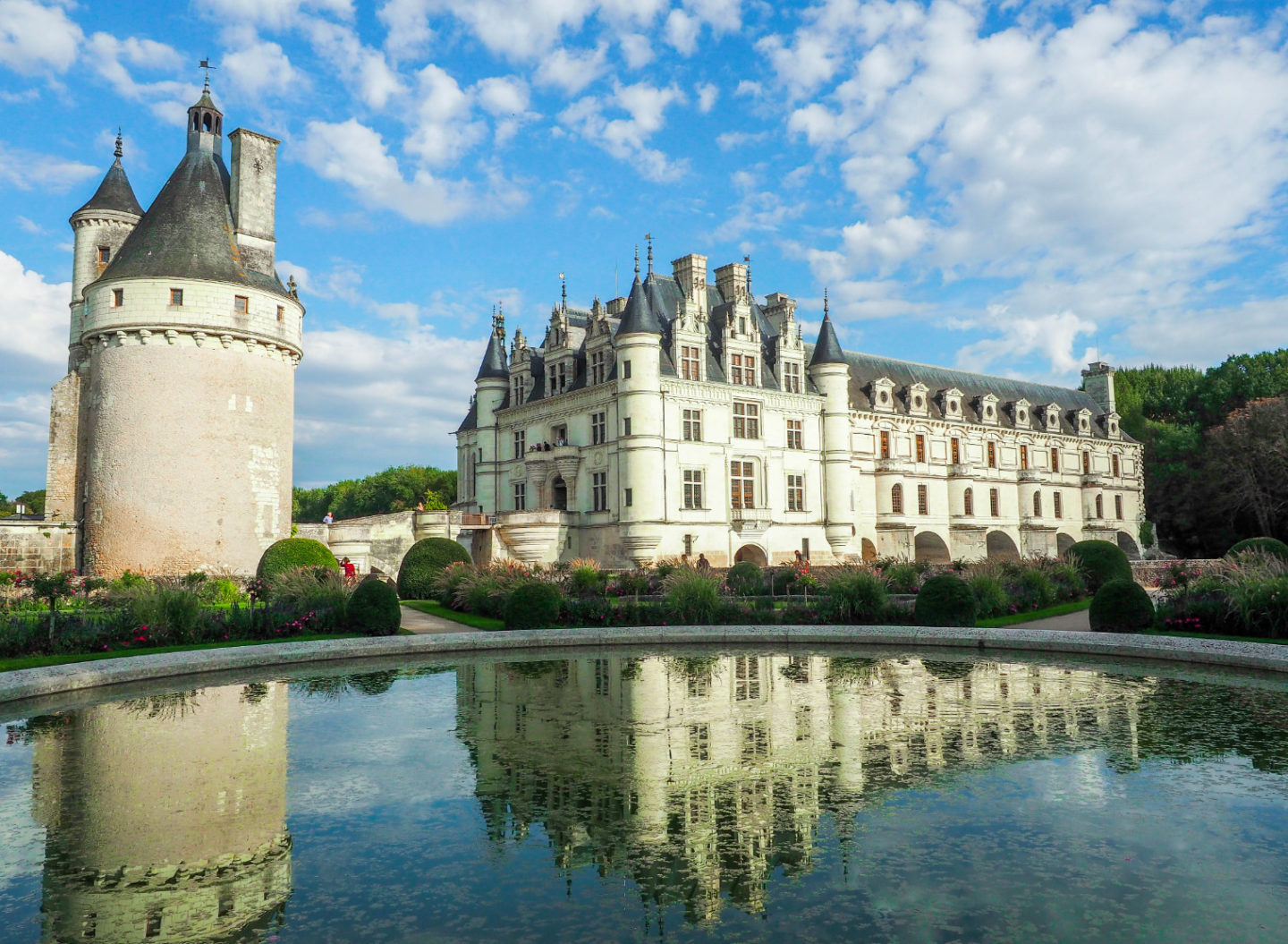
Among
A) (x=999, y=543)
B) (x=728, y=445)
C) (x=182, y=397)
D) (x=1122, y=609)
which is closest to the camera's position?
(x=1122, y=609)

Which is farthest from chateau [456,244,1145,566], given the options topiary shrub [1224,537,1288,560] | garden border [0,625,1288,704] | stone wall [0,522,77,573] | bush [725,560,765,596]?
garden border [0,625,1288,704]

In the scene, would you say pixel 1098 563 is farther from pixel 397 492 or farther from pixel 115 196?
pixel 397 492

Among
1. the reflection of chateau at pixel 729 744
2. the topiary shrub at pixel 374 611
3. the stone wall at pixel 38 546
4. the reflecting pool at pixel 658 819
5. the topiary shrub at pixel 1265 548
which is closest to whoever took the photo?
the reflecting pool at pixel 658 819

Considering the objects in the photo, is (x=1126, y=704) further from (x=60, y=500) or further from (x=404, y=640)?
(x=60, y=500)

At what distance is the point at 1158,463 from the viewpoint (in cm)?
6028

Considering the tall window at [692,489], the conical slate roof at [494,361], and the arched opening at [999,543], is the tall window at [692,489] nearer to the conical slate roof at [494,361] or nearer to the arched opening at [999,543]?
the conical slate roof at [494,361]

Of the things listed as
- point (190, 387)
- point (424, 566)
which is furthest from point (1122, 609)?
point (190, 387)

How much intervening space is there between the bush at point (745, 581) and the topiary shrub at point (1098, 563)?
10034 millimetres

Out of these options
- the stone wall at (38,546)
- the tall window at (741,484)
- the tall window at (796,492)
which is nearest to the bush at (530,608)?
the stone wall at (38,546)

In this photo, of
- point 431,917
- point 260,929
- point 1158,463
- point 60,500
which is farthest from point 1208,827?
point 1158,463

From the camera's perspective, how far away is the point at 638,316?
125 feet

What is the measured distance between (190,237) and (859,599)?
2641 centimetres

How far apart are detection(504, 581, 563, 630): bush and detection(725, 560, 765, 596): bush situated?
18.0ft

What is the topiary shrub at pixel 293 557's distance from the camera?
1075 inches
